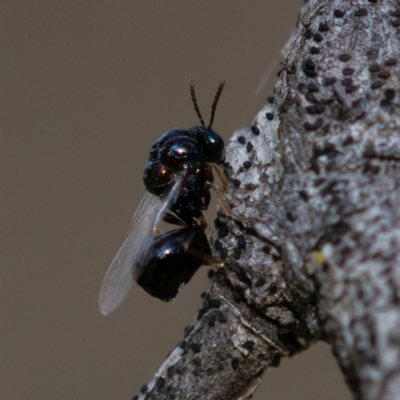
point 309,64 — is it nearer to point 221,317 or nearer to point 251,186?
point 251,186

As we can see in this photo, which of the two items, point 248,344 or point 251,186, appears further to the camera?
point 251,186

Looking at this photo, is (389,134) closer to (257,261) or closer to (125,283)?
(257,261)

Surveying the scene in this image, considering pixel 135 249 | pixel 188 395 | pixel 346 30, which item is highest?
pixel 346 30

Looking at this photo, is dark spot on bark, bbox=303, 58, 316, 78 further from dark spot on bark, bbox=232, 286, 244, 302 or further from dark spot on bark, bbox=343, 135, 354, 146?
dark spot on bark, bbox=232, 286, 244, 302

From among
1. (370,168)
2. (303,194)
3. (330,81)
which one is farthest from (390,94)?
(303,194)

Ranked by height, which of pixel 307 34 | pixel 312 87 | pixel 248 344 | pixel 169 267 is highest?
pixel 307 34

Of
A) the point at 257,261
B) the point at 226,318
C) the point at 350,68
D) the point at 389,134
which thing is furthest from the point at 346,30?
the point at 226,318

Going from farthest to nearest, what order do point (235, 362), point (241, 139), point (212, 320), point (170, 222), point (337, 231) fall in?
point (170, 222)
point (241, 139)
point (212, 320)
point (235, 362)
point (337, 231)

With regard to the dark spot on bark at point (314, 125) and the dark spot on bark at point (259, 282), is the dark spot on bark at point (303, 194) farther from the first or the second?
the dark spot on bark at point (259, 282)
